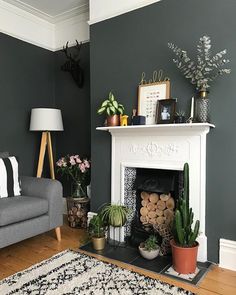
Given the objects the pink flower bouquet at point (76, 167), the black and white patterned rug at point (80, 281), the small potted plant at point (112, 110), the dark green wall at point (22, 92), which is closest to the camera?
the black and white patterned rug at point (80, 281)

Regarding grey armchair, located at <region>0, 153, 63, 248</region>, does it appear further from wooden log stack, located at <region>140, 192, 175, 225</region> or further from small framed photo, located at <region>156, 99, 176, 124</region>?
small framed photo, located at <region>156, 99, 176, 124</region>

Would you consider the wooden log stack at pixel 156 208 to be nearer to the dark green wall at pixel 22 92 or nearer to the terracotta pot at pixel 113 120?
the terracotta pot at pixel 113 120

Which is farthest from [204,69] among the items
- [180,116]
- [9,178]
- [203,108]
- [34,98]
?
[34,98]

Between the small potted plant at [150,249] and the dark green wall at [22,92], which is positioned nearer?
the small potted plant at [150,249]

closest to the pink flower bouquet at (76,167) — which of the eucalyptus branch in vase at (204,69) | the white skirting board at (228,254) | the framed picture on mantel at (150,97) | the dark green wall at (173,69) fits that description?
the dark green wall at (173,69)

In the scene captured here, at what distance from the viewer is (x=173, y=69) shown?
2.38m

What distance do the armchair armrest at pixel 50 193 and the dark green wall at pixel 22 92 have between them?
31.7 inches

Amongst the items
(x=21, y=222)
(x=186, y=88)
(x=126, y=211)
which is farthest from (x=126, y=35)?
(x=21, y=222)

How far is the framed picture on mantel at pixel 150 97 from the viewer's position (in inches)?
95.6

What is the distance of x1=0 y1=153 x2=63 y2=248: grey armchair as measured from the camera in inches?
86.9

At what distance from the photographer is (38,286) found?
6.09ft

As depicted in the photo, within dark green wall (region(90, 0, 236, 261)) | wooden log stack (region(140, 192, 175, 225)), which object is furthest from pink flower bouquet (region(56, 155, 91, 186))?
wooden log stack (region(140, 192, 175, 225))

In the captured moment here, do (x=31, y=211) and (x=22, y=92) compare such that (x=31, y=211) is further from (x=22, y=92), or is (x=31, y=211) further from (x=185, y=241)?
(x=22, y=92)

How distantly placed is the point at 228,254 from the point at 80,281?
1186 millimetres
